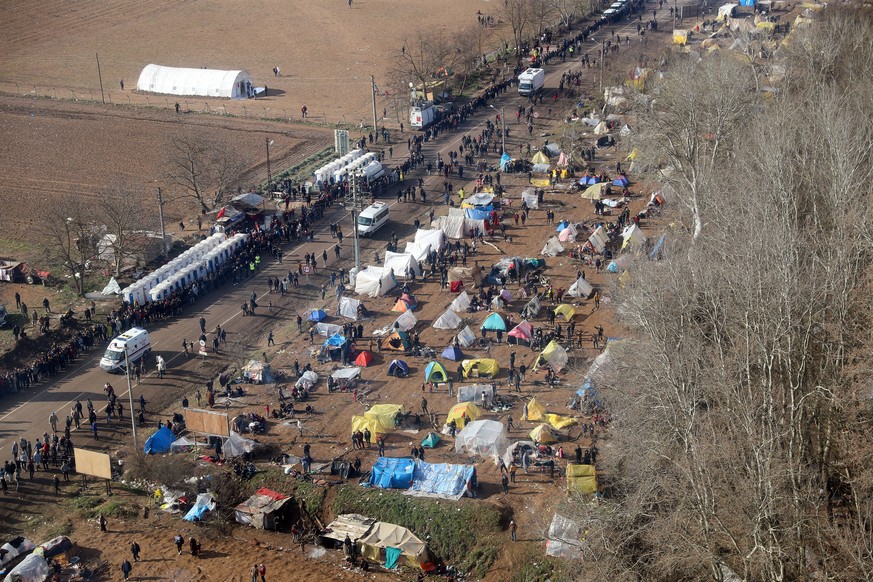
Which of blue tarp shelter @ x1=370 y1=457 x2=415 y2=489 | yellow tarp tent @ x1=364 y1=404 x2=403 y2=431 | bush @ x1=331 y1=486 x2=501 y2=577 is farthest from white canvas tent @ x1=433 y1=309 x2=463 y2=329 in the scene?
bush @ x1=331 y1=486 x2=501 y2=577

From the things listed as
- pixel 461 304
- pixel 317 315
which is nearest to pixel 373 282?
pixel 317 315

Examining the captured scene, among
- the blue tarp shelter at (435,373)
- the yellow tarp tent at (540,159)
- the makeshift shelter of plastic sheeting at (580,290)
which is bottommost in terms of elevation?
the blue tarp shelter at (435,373)

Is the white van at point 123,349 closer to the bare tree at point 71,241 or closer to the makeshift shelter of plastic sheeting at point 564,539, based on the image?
the bare tree at point 71,241

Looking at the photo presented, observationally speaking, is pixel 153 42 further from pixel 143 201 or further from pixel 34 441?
pixel 34 441

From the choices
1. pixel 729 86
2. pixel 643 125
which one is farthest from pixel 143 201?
pixel 729 86

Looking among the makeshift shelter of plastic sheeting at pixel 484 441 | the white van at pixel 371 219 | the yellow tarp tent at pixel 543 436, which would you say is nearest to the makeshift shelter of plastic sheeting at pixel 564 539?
the makeshift shelter of plastic sheeting at pixel 484 441
